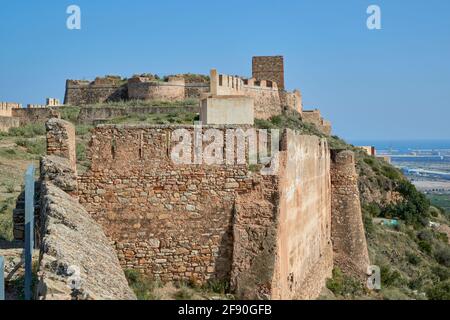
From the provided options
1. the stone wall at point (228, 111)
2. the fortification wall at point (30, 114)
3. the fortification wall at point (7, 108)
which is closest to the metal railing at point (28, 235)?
the stone wall at point (228, 111)

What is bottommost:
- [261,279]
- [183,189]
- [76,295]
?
[261,279]

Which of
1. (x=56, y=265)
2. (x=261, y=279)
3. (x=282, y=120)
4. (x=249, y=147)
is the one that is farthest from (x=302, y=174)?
(x=282, y=120)

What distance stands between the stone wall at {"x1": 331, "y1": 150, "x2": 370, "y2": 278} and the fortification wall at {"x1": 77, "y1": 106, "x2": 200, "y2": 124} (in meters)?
21.9

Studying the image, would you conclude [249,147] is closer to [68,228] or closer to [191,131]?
[191,131]

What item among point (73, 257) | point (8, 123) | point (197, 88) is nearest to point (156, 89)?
point (197, 88)

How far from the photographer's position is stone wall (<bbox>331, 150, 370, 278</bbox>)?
60.6 feet

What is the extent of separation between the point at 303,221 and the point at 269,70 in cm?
4180

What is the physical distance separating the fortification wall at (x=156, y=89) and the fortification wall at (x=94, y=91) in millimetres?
1318

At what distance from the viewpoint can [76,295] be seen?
5586 millimetres

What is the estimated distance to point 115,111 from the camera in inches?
1597

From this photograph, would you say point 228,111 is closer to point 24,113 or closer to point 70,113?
point 70,113

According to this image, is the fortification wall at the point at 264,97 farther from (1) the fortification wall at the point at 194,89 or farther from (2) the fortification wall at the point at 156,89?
(2) the fortification wall at the point at 156,89

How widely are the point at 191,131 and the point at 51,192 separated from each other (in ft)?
7.82

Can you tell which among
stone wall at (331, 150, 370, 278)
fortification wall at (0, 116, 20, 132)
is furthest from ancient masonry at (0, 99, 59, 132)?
stone wall at (331, 150, 370, 278)
